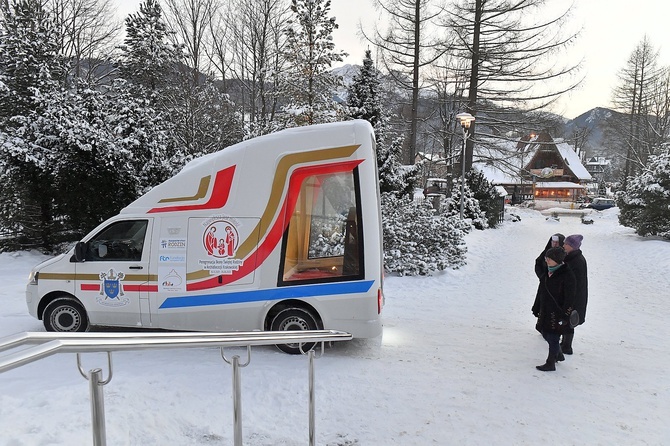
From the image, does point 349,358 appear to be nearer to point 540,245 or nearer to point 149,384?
point 149,384

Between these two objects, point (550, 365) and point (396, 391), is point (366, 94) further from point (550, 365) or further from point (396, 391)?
point (396, 391)

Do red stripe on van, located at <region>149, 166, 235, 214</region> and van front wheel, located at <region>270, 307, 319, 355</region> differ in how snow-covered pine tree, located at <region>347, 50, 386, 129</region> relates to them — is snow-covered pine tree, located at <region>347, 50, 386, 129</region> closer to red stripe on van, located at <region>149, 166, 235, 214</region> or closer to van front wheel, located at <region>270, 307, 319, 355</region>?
red stripe on van, located at <region>149, 166, 235, 214</region>

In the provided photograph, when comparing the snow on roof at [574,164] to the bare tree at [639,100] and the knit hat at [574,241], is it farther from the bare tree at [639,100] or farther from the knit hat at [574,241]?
the knit hat at [574,241]

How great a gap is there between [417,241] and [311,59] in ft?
29.6

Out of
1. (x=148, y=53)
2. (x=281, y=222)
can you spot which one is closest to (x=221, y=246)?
(x=281, y=222)

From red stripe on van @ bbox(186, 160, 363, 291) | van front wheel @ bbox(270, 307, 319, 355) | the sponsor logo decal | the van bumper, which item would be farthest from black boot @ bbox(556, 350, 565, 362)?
the van bumper

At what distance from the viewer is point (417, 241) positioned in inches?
465

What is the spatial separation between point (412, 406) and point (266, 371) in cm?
177

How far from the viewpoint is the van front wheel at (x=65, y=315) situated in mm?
6242

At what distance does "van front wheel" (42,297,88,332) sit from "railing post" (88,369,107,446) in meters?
4.91

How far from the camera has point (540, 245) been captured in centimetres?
1802

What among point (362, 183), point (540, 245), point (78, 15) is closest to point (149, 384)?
point (362, 183)

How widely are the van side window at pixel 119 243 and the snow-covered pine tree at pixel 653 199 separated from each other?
19.2 metres

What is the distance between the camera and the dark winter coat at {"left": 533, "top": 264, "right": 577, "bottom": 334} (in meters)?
5.30
